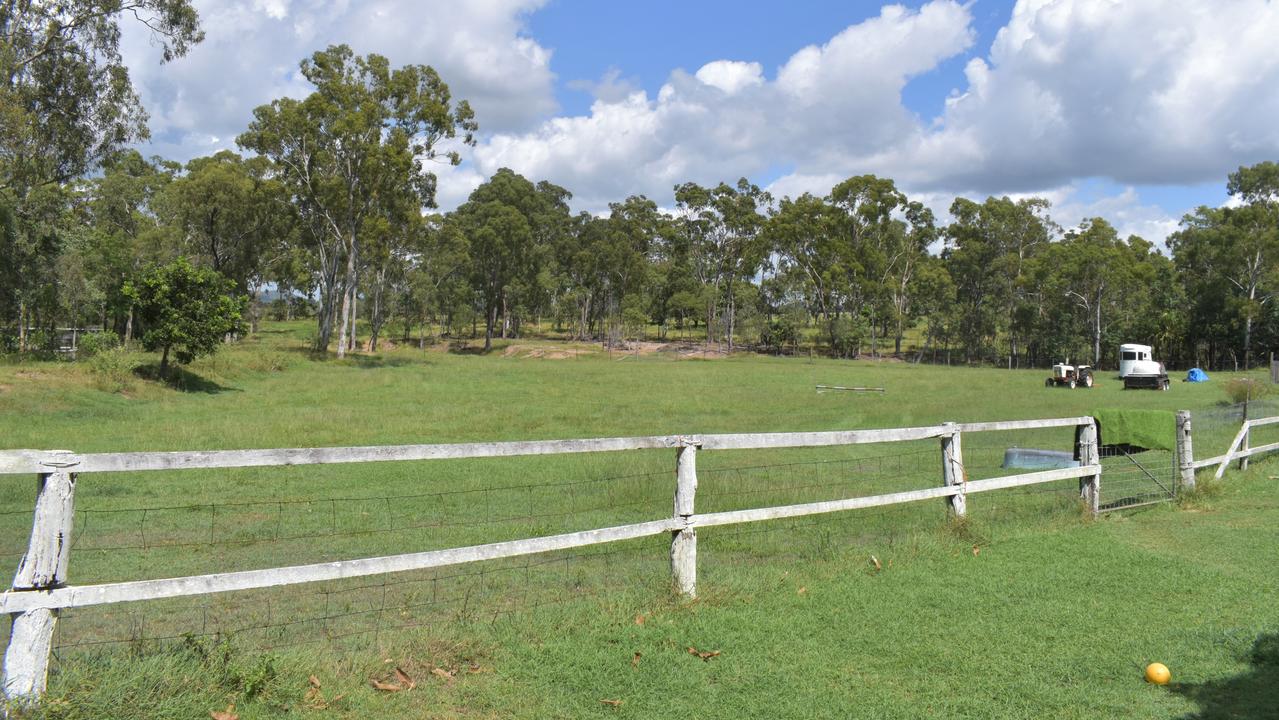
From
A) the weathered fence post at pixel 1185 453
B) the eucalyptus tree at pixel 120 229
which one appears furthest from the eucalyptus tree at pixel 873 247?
the weathered fence post at pixel 1185 453

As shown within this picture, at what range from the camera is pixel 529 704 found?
14.7 feet

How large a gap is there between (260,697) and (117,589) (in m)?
0.89

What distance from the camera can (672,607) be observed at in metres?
5.98

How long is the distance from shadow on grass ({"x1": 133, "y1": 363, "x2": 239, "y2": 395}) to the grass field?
62.7ft

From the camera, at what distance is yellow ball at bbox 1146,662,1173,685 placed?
4840mm

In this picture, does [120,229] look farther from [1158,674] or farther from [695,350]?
[1158,674]

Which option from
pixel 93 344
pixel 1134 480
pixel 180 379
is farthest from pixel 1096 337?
pixel 93 344

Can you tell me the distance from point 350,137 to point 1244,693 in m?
55.4

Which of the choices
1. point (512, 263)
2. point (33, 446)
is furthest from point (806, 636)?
point (512, 263)

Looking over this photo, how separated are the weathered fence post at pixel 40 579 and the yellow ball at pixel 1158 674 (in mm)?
5894

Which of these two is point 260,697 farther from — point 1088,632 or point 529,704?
point 1088,632

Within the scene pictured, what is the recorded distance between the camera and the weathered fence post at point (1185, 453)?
36.5ft

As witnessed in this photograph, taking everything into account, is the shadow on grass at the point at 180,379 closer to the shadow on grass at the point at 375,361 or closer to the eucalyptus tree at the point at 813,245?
the shadow on grass at the point at 375,361

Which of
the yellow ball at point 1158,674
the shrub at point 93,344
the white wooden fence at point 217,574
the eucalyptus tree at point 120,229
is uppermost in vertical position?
the eucalyptus tree at point 120,229
